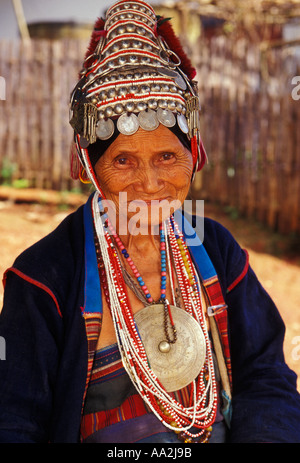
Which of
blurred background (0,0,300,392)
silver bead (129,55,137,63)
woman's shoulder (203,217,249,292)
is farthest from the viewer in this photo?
blurred background (0,0,300,392)

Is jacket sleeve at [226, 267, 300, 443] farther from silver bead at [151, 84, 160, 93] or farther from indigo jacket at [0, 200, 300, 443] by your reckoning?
silver bead at [151, 84, 160, 93]

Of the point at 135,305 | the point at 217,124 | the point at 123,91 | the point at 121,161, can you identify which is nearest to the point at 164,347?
the point at 135,305

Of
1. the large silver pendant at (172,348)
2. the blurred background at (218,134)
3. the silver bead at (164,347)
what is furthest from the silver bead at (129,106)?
the blurred background at (218,134)

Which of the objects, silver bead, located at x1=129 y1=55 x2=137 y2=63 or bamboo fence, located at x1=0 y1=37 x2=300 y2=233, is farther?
bamboo fence, located at x1=0 y1=37 x2=300 y2=233

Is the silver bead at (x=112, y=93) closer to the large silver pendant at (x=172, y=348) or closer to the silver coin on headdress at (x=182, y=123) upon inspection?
the silver coin on headdress at (x=182, y=123)

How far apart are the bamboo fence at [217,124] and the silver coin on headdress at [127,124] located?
244 inches

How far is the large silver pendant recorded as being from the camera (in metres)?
2.00

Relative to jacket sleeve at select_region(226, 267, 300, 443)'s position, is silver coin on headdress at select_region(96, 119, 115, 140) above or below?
above

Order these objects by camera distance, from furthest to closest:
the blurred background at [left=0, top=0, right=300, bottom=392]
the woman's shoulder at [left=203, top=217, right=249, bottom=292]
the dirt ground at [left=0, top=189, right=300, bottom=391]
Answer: the blurred background at [left=0, top=0, right=300, bottom=392] < the dirt ground at [left=0, top=189, right=300, bottom=391] < the woman's shoulder at [left=203, top=217, right=249, bottom=292]

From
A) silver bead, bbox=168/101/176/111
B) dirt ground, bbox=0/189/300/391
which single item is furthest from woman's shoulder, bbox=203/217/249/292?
dirt ground, bbox=0/189/300/391

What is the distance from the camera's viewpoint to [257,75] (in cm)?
798

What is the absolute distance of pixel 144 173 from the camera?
6.43 feet
